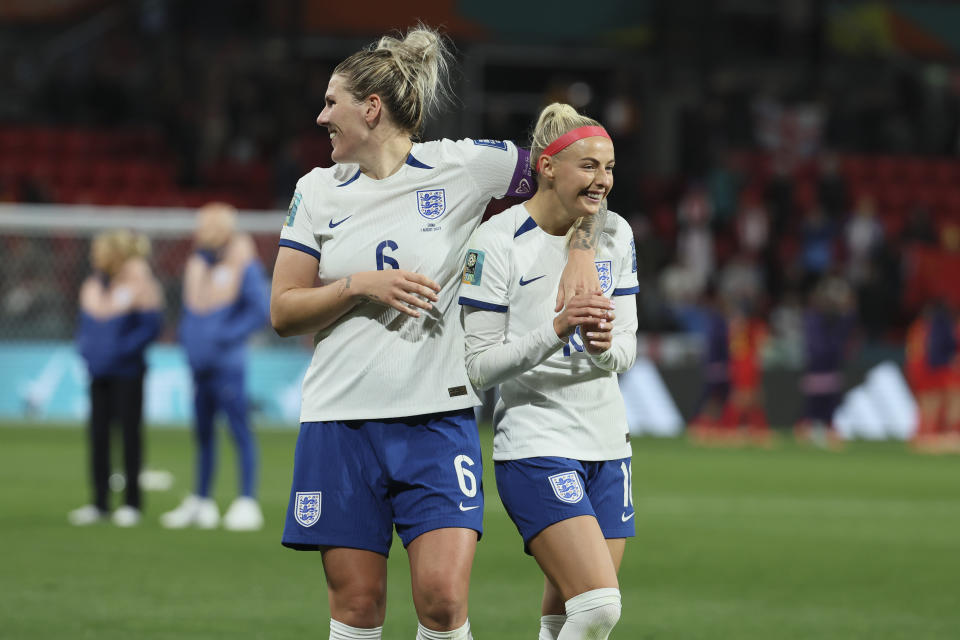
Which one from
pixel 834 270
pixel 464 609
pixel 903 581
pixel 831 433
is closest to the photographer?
pixel 464 609

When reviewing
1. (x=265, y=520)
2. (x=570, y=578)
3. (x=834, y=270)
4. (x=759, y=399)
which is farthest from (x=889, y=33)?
(x=570, y=578)

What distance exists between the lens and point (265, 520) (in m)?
10.9

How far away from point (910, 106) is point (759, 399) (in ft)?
39.1

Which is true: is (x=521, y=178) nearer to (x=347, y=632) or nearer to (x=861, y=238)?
(x=347, y=632)

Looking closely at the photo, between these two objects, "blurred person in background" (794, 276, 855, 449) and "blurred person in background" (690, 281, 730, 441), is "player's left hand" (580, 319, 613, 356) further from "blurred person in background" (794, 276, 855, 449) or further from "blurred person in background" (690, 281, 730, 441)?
"blurred person in background" (794, 276, 855, 449)

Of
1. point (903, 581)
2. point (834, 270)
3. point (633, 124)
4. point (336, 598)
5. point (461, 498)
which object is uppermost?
point (633, 124)

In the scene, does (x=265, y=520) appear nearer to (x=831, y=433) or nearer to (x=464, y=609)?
(x=464, y=609)

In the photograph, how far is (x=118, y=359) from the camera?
10.5m

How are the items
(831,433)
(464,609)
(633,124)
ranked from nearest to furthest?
1. (464,609)
2. (831,433)
3. (633,124)

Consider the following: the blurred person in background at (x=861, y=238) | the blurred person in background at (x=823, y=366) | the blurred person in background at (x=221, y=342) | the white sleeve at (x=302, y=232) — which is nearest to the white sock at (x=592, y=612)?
the white sleeve at (x=302, y=232)

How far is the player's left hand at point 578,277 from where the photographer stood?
4367mm

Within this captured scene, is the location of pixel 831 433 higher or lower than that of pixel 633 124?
lower

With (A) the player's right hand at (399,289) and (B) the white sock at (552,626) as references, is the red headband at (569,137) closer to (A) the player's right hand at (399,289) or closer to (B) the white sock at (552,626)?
(A) the player's right hand at (399,289)

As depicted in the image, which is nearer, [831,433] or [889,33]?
[831,433]
